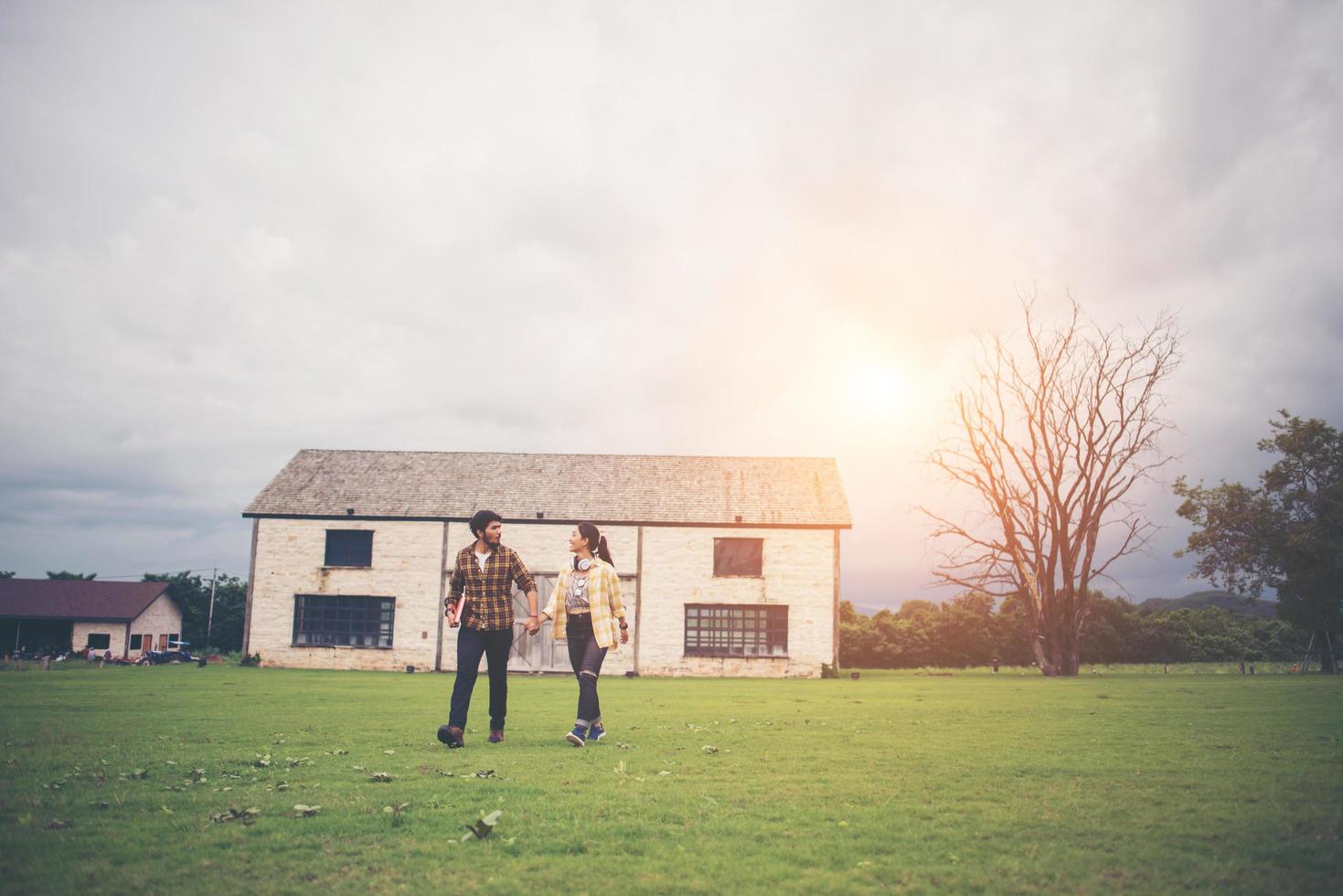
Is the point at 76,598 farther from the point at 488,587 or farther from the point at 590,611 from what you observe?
the point at 590,611

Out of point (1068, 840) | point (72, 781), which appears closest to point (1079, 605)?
point (1068, 840)

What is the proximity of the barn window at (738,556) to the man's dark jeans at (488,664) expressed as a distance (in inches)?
914

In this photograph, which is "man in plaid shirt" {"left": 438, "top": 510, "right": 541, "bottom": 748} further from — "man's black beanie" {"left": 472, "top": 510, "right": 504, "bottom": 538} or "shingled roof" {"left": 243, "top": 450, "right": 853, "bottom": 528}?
"shingled roof" {"left": 243, "top": 450, "right": 853, "bottom": 528}

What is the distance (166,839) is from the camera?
4645mm

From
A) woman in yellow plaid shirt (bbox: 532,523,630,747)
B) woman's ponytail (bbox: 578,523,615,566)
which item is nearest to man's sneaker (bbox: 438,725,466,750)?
woman in yellow plaid shirt (bbox: 532,523,630,747)

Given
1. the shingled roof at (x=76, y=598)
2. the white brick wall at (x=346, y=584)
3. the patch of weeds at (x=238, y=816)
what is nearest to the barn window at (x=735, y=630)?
the white brick wall at (x=346, y=584)

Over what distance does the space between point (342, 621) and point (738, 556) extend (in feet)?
51.2

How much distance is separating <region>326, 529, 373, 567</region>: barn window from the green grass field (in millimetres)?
22075

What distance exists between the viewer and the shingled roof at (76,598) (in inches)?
1795

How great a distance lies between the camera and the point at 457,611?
29.6 feet

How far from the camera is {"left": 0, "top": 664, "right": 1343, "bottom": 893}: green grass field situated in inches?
160

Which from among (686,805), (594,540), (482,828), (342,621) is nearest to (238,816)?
(482,828)

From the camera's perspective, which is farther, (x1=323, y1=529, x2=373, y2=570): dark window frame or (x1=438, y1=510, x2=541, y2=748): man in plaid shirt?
(x1=323, y1=529, x2=373, y2=570): dark window frame

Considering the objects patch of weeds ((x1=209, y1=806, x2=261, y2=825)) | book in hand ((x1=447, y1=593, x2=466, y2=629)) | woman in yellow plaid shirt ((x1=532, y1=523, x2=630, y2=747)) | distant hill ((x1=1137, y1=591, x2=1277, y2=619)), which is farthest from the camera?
distant hill ((x1=1137, y1=591, x2=1277, y2=619))
